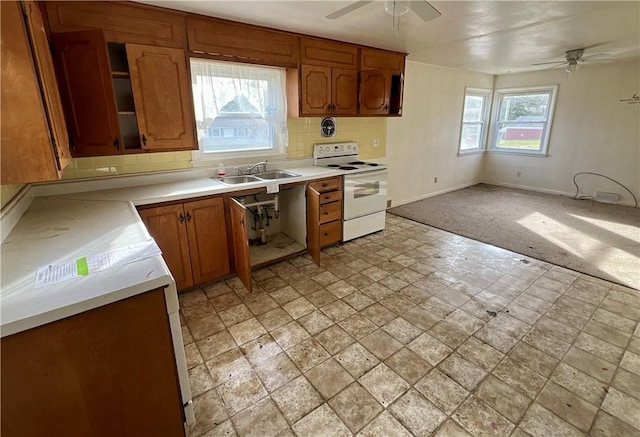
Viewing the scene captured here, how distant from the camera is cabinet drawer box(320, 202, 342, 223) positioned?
3.44 meters

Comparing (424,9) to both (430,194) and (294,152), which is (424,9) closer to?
(294,152)

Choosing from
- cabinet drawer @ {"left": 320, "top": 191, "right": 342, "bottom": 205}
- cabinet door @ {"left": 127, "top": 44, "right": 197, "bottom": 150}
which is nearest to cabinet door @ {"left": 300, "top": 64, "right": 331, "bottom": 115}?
cabinet drawer @ {"left": 320, "top": 191, "right": 342, "bottom": 205}

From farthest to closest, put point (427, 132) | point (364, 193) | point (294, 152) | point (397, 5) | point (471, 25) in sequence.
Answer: point (427, 132) < point (364, 193) < point (294, 152) < point (471, 25) < point (397, 5)

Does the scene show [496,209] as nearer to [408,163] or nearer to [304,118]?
[408,163]

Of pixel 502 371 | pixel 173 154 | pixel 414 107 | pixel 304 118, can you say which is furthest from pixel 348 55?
pixel 502 371

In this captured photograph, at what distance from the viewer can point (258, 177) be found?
10.7 feet

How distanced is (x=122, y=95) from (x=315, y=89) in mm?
1800

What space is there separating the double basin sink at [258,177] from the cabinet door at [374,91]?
1.31 metres

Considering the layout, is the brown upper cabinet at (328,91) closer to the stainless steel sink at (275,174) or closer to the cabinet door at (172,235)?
the stainless steel sink at (275,174)

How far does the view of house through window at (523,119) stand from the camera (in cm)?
582

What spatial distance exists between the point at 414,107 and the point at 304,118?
2.23 metres

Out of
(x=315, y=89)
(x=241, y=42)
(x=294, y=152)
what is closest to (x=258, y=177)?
(x=294, y=152)

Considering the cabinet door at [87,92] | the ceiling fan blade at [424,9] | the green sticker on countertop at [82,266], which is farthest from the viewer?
the cabinet door at [87,92]

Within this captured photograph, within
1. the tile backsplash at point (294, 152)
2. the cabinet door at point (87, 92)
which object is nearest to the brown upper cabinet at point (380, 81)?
the tile backsplash at point (294, 152)
